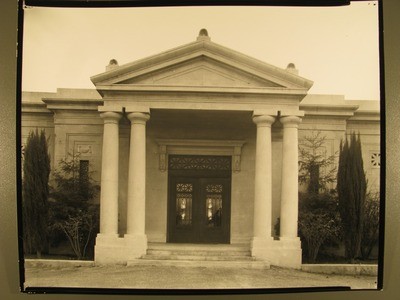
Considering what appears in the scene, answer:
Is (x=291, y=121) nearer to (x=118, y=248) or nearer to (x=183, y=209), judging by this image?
(x=183, y=209)

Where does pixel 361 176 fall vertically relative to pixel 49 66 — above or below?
below

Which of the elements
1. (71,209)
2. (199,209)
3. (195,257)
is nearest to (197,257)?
(195,257)

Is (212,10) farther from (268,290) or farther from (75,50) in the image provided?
(268,290)

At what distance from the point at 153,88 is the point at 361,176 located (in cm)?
243

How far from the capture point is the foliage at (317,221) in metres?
5.53

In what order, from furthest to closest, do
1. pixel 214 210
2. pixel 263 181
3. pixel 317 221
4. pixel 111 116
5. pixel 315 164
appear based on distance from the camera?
pixel 263 181 < pixel 111 116 < pixel 214 210 < pixel 315 164 < pixel 317 221

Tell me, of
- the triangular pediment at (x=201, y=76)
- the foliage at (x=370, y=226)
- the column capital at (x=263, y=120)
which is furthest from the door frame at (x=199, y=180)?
the foliage at (x=370, y=226)

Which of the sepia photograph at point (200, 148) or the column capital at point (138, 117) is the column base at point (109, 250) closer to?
the sepia photograph at point (200, 148)

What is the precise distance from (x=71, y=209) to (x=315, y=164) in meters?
2.63

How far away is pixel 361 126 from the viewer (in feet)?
17.8

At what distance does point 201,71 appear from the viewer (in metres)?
5.73

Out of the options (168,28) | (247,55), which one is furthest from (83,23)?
(247,55)

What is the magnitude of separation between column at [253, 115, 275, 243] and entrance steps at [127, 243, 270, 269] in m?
0.29

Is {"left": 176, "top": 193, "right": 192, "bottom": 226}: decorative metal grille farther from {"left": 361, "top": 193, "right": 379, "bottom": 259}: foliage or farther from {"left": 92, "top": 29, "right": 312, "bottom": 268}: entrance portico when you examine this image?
{"left": 361, "top": 193, "right": 379, "bottom": 259}: foliage
